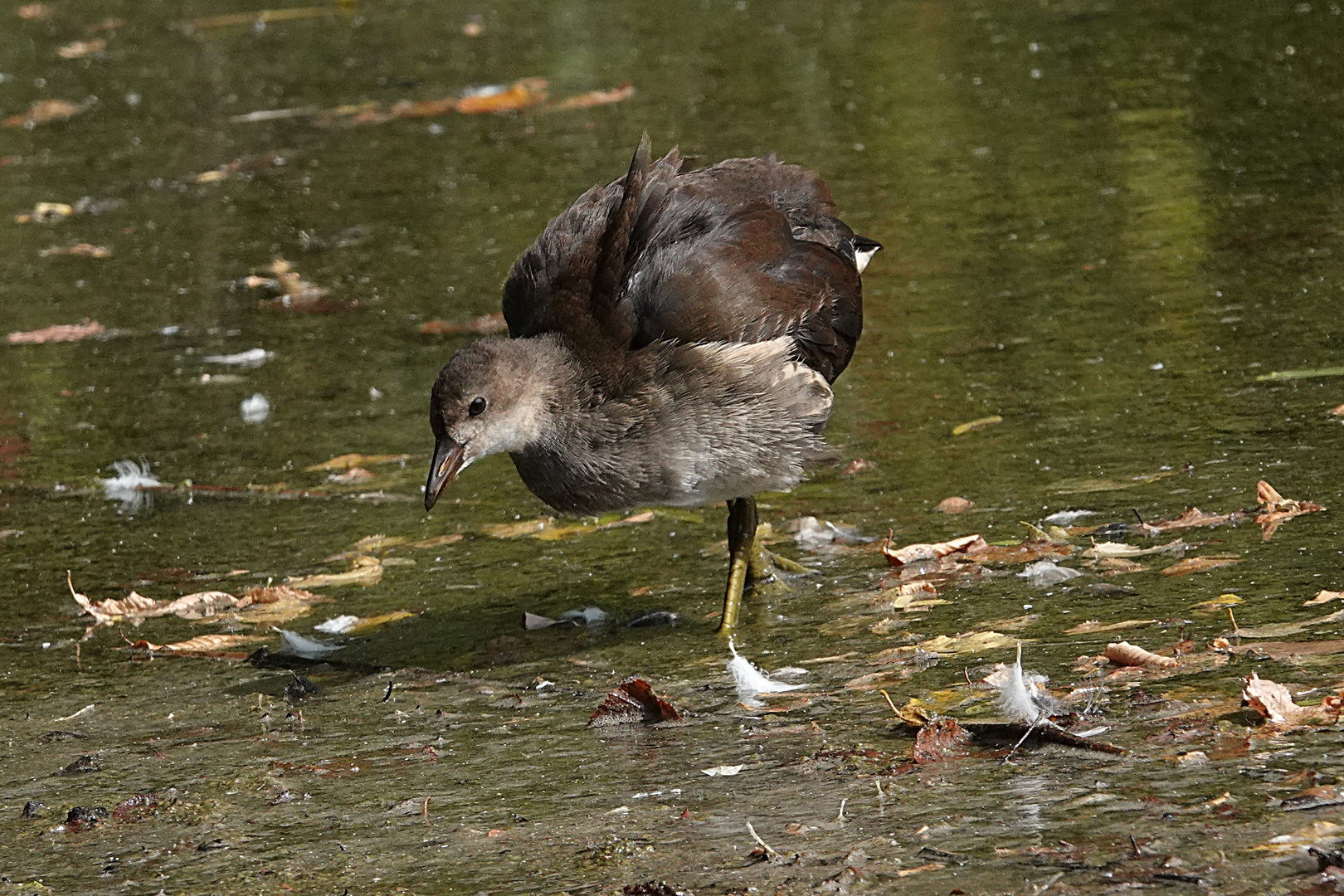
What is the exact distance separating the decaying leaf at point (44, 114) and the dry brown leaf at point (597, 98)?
3374mm

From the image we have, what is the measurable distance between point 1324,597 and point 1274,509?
2.16 ft

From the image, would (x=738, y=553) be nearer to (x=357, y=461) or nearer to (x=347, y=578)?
(x=347, y=578)

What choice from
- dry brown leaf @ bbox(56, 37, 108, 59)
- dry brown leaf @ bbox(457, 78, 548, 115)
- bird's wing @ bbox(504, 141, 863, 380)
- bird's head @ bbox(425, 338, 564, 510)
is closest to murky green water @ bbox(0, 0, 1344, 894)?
dry brown leaf @ bbox(457, 78, 548, 115)

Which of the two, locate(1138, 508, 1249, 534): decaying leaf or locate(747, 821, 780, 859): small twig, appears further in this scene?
locate(1138, 508, 1249, 534): decaying leaf

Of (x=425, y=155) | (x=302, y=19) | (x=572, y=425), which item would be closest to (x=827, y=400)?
(x=572, y=425)

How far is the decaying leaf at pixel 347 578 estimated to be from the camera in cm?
539

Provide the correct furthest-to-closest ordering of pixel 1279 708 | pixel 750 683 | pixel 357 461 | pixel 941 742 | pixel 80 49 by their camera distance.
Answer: pixel 80 49 → pixel 357 461 → pixel 750 683 → pixel 941 742 → pixel 1279 708

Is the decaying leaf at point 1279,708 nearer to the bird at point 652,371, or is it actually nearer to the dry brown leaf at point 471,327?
the bird at point 652,371

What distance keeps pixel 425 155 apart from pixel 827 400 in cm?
536

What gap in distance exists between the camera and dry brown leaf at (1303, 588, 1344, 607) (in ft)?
13.5

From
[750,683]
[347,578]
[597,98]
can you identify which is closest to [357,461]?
[347,578]

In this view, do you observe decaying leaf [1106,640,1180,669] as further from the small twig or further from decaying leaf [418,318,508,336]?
decaying leaf [418,318,508,336]

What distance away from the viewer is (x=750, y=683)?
4246mm

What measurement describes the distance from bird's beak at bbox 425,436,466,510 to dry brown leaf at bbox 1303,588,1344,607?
2198 mm
